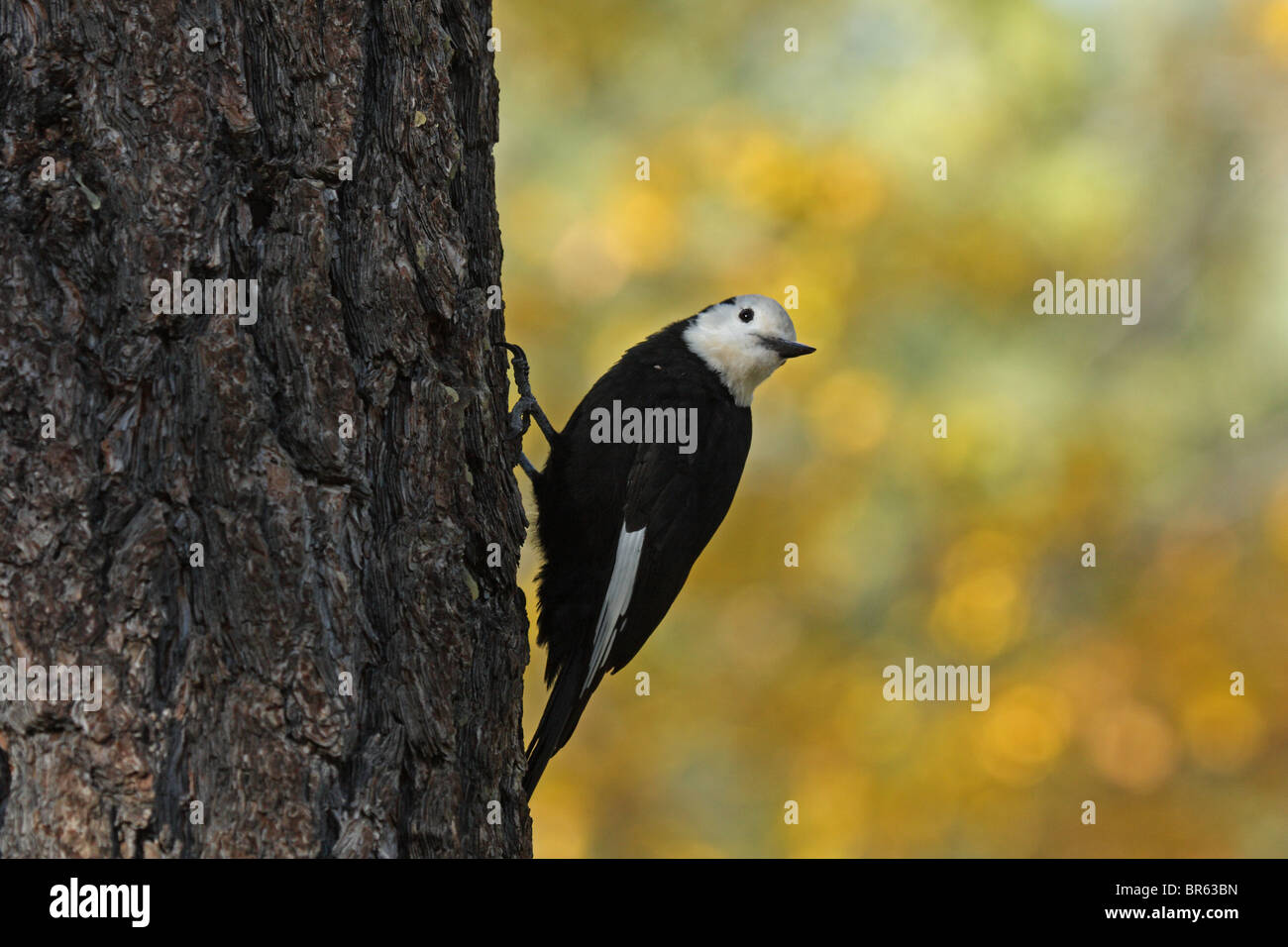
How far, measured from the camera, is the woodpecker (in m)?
3.36

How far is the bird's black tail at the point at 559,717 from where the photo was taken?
297 centimetres

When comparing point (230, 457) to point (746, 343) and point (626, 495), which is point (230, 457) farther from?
point (746, 343)

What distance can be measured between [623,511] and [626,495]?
0.05 metres

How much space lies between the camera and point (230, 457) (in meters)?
1.84

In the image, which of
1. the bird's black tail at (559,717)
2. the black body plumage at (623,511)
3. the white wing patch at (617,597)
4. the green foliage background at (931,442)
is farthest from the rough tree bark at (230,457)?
the green foliage background at (931,442)

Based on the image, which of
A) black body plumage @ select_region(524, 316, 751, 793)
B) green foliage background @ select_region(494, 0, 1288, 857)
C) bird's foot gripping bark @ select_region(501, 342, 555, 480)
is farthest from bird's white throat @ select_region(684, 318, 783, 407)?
green foliage background @ select_region(494, 0, 1288, 857)

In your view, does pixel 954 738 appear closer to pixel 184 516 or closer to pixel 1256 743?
pixel 1256 743

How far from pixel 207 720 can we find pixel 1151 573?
225 inches

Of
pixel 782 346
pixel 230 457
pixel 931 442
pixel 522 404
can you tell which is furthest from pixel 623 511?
pixel 931 442

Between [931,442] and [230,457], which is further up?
[931,442]

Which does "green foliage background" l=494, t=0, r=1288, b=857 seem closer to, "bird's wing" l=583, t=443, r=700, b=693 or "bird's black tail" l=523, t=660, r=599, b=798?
"bird's wing" l=583, t=443, r=700, b=693

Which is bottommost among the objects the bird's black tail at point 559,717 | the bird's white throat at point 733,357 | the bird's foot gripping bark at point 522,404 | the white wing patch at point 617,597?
the bird's black tail at point 559,717

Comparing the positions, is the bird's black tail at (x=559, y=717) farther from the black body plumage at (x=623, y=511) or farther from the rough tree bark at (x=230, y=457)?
the rough tree bark at (x=230, y=457)

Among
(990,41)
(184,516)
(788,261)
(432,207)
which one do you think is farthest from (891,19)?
(184,516)
